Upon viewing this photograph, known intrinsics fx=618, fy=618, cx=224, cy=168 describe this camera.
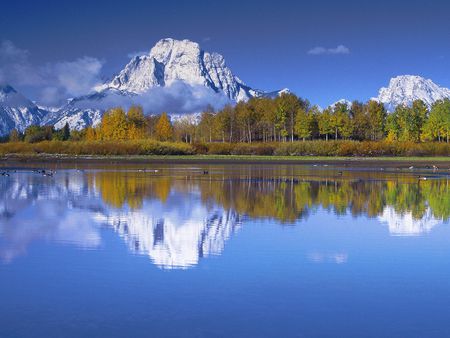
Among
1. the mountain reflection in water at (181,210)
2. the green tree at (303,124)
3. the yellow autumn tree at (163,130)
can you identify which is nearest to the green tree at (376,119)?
the green tree at (303,124)

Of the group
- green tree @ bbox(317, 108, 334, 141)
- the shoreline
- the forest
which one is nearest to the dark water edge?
the shoreline

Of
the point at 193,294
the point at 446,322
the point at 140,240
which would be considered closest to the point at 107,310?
the point at 193,294

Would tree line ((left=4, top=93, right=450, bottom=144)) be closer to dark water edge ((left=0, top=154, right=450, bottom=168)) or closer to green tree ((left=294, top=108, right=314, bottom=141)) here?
green tree ((left=294, top=108, right=314, bottom=141))

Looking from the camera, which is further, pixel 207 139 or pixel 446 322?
pixel 207 139

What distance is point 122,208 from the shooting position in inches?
935

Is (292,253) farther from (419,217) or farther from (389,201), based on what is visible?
(389,201)

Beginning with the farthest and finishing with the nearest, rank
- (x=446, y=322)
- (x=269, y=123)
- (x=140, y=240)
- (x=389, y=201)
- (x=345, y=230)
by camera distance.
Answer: (x=269, y=123) → (x=389, y=201) → (x=345, y=230) → (x=140, y=240) → (x=446, y=322)

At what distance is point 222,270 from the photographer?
13.1m

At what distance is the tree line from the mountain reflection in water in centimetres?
7997

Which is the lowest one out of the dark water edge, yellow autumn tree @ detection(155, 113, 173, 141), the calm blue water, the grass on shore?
the calm blue water

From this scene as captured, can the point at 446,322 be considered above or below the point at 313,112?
below

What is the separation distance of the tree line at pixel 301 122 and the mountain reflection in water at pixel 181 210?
80.0 m

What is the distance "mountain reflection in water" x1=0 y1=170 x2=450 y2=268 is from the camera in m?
16.3

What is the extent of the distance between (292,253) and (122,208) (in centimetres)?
1032
